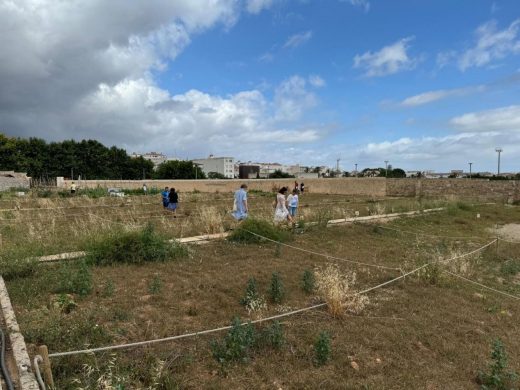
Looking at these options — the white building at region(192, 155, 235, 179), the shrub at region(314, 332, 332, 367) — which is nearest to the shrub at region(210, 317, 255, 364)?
the shrub at region(314, 332, 332, 367)

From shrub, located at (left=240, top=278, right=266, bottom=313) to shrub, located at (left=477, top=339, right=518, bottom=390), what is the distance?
239 centimetres

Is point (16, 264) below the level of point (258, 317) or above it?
above

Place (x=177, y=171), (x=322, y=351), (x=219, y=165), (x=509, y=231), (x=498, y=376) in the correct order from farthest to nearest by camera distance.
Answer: (x=219, y=165) < (x=177, y=171) < (x=509, y=231) < (x=322, y=351) < (x=498, y=376)

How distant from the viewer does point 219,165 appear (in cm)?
12356

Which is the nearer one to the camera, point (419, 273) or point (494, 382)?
point (494, 382)

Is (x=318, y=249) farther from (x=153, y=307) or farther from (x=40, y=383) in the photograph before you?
(x=40, y=383)

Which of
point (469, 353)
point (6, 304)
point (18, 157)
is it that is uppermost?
point (18, 157)

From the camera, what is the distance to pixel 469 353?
4.37 m

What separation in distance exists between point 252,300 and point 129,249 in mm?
3362

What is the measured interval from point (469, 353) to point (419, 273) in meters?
2.86

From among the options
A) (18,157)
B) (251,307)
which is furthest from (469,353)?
(18,157)

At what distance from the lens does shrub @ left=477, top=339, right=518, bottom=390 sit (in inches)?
146

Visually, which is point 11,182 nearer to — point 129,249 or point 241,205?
point 241,205

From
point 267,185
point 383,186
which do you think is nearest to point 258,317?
point 383,186
